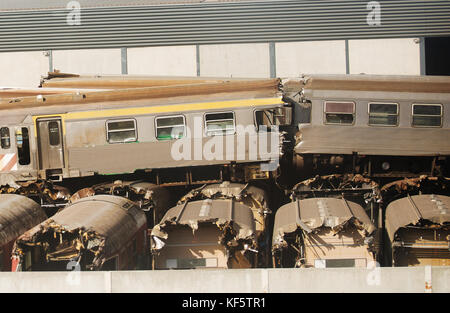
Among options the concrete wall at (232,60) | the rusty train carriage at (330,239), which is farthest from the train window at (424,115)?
the concrete wall at (232,60)

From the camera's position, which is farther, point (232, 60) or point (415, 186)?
point (232, 60)

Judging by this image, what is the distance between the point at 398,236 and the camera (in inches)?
527

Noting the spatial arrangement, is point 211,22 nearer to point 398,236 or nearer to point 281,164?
point 281,164

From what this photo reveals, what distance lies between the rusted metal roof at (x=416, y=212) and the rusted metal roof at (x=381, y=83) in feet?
12.7

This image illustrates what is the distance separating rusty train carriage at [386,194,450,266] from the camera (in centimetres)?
1315

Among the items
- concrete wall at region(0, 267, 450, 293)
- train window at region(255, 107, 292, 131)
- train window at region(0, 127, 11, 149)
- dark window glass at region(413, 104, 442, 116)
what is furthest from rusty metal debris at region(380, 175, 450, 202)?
train window at region(0, 127, 11, 149)

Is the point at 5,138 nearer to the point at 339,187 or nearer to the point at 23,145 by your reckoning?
the point at 23,145

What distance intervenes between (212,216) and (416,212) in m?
4.86

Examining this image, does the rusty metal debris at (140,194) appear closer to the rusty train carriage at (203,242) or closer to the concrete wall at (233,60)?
the rusty train carriage at (203,242)

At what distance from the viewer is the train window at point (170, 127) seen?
1750 centimetres

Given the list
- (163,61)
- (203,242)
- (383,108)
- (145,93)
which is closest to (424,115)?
(383,108)

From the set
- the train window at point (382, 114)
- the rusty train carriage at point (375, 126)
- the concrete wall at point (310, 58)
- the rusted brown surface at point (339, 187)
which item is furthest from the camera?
the concrete wall at point (310, 58)

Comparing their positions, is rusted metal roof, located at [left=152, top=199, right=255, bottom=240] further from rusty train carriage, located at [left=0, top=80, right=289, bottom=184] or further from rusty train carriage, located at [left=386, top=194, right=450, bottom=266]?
rusty train carriage, located at [left=386, top=194, right=450, bottom=266]

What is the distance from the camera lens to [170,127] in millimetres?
17562
